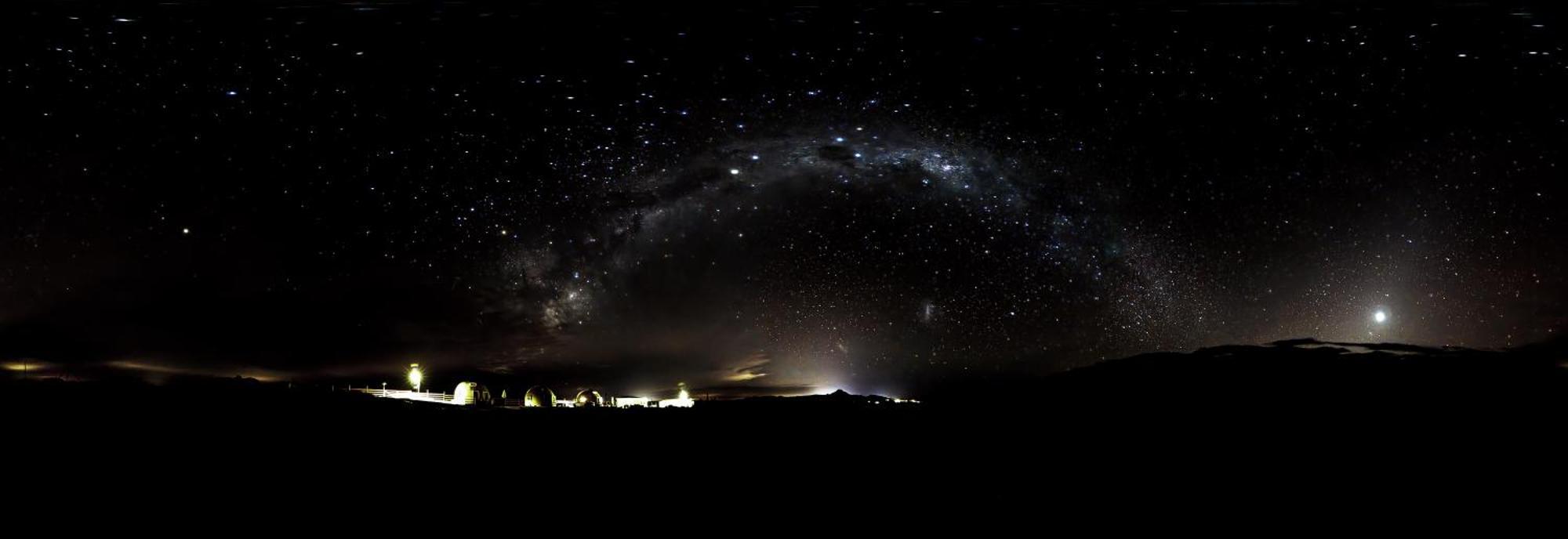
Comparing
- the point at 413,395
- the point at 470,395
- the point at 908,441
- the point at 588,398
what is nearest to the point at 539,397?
the point at 470,395

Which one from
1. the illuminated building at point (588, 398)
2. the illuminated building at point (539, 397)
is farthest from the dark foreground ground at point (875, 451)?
the illuminated building at point (588, 398)

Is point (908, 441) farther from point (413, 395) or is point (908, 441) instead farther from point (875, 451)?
point (413, 395)

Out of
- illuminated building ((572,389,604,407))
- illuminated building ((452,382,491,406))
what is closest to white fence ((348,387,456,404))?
illuminated building ((452,382,491,406))

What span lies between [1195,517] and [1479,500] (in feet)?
12.6

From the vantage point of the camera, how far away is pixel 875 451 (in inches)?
527

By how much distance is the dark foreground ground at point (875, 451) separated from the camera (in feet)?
30.3

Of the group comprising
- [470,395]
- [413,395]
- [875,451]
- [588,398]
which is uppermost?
[413,395]

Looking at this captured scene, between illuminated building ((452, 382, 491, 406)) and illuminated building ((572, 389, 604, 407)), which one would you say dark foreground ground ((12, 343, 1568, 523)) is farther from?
illuminated building ((572, 389, 604, 407))

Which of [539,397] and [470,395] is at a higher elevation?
[470,395]

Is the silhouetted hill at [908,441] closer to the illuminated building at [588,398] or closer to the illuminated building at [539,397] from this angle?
the illuminated building at [539,397]

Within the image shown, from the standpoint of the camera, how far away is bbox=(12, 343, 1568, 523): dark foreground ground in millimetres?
9234

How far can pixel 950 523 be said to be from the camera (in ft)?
28.8

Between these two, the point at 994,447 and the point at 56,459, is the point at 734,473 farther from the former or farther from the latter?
the point at 56,459

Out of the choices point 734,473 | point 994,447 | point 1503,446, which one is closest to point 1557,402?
point 1503,446
